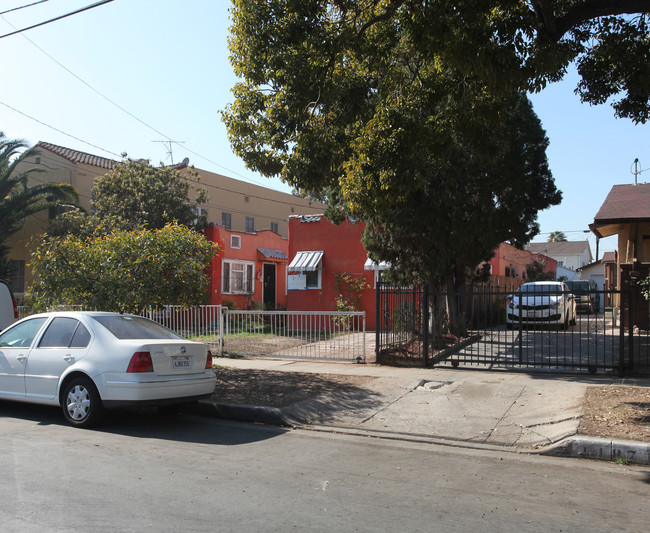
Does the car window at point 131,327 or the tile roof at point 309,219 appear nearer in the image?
the car window at point 131,327

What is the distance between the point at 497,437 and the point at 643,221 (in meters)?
10.3

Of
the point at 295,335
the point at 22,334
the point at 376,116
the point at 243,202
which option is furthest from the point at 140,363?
the point at 243,202

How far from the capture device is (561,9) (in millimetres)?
8250

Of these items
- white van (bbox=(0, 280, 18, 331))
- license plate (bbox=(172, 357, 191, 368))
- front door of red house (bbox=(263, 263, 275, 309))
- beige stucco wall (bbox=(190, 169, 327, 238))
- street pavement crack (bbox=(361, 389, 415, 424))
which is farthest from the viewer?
beige stucco wall (bbox=(190, 169, 327, 238))

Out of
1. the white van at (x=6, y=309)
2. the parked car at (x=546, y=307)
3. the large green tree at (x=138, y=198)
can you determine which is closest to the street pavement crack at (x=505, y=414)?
the parked car at (x=546, y=307)

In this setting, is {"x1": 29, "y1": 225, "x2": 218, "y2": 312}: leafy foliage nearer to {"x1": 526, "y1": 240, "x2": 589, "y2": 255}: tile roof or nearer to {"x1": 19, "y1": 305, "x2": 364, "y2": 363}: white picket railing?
{"x1": 19, "y1": 305, "x2": 364, "y2": 363}: white picket railing

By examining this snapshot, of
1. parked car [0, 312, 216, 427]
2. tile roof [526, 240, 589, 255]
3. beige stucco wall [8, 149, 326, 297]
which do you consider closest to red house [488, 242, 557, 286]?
beige stucco wall [8, 149, 326, 297]

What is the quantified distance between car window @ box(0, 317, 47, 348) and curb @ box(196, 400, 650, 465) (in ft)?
8.56

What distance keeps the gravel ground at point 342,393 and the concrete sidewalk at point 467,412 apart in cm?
22

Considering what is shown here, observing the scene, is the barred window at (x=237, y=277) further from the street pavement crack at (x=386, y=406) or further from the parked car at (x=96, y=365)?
the street pavement crack at (x=386, y=406)

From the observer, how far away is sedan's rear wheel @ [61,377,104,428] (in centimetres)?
699

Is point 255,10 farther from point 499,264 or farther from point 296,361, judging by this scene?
point 499,264

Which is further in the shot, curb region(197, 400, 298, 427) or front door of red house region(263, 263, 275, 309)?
front door of red house region(263, 263, 275, 309)

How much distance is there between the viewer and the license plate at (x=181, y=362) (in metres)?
7.35
